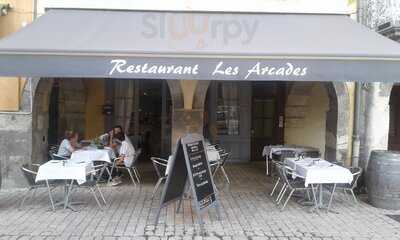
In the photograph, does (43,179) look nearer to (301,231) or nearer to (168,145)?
(301,231)

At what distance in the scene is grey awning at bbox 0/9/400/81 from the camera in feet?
21.0

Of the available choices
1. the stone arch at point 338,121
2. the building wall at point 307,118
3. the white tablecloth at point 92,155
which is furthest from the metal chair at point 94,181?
the building wall at point 307,118

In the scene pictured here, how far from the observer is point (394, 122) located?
11.3 meters

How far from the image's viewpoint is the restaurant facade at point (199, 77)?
21.1 ft

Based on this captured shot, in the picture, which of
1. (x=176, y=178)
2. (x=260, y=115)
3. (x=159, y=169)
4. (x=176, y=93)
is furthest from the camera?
(x=260, y=115)

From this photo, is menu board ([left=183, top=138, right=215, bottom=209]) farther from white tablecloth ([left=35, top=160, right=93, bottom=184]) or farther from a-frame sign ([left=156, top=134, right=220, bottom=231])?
white tablecloth ([left=35, top=160, right=93, bottom=184])

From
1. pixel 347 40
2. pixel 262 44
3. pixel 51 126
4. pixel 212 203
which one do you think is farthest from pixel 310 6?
pixel 51 126

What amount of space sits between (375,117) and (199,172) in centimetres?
409

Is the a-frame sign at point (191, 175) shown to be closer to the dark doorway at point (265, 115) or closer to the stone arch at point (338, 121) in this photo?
the stone arch at point (338, 121)

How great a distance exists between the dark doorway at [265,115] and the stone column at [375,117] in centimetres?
456

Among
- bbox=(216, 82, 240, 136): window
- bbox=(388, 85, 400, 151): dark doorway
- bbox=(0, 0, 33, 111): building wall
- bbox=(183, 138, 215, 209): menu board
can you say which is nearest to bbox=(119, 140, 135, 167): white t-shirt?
bbox=(0, 0, 33, 111): building wall

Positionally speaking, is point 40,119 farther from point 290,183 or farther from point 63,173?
point 290,183

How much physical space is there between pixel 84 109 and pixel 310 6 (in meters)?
6.80

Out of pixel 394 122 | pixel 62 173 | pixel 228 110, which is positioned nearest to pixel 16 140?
pixel 62 173
